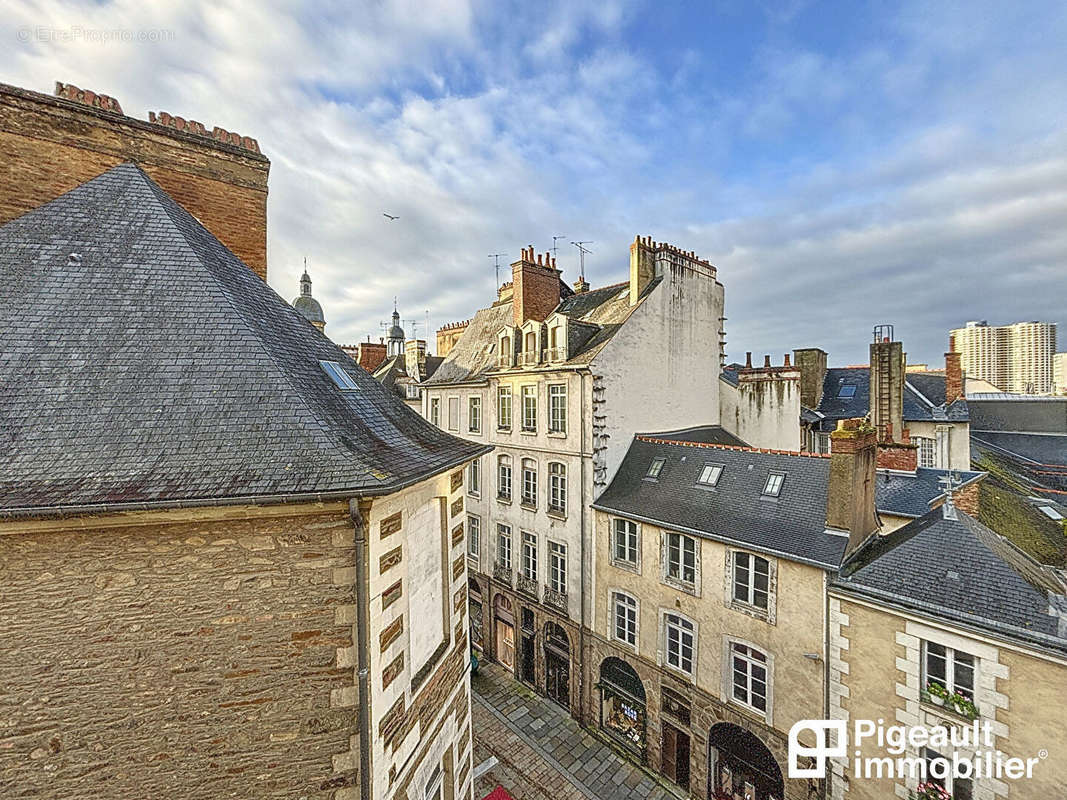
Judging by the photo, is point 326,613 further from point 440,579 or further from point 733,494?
point 733,494

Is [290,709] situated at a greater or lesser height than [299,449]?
lesser

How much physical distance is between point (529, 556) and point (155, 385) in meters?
14.3

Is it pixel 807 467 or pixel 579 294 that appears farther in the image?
pixel 579 294

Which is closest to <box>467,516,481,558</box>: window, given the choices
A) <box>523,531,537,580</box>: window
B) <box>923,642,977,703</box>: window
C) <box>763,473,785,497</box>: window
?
<box>523,531,537,580</box>: window

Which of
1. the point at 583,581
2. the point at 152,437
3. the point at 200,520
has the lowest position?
the point at 583,581

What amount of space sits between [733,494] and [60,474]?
1309 cm

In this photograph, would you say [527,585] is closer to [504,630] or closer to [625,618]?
[504,630]

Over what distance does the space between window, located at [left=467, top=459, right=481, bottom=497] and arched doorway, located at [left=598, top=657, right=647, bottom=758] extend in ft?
26.7

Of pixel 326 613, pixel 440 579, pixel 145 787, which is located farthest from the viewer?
pixel 440 579

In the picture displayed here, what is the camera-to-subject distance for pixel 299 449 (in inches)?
196

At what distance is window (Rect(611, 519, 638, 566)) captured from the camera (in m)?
14.0

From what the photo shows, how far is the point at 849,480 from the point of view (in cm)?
1028

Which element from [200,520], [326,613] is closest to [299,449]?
[200,520]

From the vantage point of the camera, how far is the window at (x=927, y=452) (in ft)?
63.0
